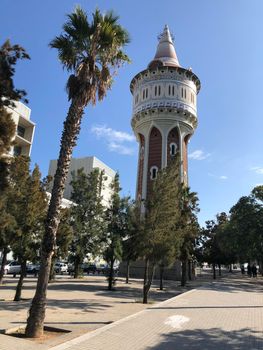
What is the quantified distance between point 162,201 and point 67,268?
3510 centimetres

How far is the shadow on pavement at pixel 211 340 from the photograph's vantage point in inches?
350

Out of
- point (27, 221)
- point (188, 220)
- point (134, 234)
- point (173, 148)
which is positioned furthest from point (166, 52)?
point (27, 221)

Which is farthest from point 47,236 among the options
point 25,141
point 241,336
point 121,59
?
point 25,141

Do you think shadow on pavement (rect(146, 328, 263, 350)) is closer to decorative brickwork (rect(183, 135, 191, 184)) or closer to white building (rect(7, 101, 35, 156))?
decorative brickwork (rect(183, 135, 191, 184))

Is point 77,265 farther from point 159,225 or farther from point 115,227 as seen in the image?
point 159,225

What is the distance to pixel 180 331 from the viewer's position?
35.0 ft

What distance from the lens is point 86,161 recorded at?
A: 9388cm

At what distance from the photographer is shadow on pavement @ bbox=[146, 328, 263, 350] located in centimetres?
889

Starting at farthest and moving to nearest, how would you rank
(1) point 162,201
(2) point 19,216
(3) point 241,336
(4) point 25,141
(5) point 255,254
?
(4) point 25,141, (5) point 255,254, (1) point 162,201, (2) point 19,216, (3) point 241,336

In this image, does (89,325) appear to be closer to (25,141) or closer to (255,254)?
(255,254)

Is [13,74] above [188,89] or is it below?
below

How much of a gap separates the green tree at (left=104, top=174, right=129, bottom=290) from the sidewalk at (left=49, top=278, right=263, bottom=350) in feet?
38.7

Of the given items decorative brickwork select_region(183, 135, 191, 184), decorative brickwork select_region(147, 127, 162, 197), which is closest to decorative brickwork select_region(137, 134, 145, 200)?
decorative brickwork select_region(147, 127, 162, 197)

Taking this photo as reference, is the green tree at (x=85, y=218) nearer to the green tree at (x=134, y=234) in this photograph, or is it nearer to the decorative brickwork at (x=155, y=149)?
the green tree at (x=134, y=234)
